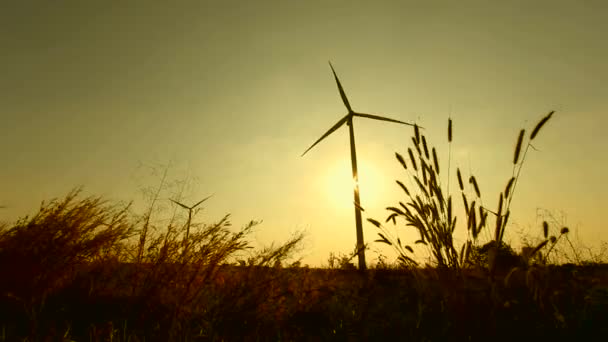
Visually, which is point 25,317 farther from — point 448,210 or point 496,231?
point 496,231

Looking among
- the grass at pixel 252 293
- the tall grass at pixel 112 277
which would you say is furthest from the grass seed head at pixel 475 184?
the tall grass at pixel 112 277

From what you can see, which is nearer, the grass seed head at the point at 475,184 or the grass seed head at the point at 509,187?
the grass seed head at the point at 509,187

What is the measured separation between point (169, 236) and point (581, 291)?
4303 millimetres

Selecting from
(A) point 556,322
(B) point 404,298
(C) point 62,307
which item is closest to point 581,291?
(A) point 556,322

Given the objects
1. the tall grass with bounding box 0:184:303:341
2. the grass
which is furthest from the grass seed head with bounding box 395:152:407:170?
the tall grass with bounding box 0:184:303:341

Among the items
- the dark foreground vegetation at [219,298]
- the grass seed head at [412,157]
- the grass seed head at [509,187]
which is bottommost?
the dark foreground vegetation at [219,298]

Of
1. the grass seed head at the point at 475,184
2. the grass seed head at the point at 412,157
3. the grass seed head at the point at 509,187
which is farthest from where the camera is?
the grass seed head at the point at 412,157

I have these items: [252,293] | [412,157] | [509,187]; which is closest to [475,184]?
[509,187]

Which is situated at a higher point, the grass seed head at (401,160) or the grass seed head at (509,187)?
the grass seed head at (401,160)

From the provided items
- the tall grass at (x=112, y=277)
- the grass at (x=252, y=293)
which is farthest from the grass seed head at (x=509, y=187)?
the tall grass at (x=112, y=277)

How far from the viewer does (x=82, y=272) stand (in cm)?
452

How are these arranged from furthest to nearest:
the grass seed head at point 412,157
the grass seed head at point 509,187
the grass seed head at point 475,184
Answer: the grass seed head at point 412,157 → the grass seed head at point 475,184 → the grass seed head at point 509,187

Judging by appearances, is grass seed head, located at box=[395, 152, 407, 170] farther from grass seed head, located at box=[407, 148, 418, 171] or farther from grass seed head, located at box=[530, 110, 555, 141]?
grass seed head, located at box=[530, 110, 555, 141]

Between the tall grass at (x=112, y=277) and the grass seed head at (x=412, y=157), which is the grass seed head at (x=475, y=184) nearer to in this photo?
the grass seed head at (x=412, y=157)
